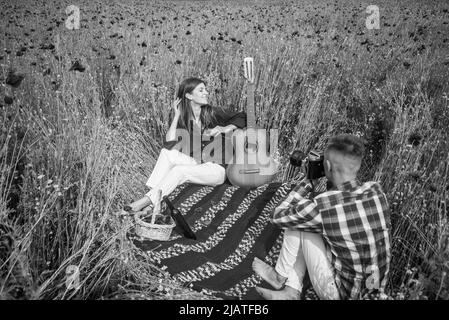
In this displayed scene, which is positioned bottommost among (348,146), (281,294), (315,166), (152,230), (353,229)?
(281,294)

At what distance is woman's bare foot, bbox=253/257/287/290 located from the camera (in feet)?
8.36

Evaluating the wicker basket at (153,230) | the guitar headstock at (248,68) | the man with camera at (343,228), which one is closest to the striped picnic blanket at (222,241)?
the wicker basket at (153,230)

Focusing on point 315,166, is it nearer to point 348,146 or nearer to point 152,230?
point 348,146

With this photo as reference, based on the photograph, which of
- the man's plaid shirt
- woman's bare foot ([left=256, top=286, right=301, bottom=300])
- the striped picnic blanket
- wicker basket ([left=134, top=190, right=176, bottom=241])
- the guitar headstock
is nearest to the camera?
the man's plaid shirt

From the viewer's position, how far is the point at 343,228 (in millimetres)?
2193

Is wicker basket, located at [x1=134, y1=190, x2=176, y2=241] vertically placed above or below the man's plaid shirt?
below

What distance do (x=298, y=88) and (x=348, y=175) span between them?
7.89 feet

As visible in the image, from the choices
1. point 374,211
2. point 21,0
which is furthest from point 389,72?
point 21,0

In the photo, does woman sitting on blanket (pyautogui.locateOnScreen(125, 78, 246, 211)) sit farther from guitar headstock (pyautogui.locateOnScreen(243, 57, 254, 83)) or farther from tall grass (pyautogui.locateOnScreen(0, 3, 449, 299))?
guitar headstock (pyautogui.locateOnScreen(243, 57, 254, 83))

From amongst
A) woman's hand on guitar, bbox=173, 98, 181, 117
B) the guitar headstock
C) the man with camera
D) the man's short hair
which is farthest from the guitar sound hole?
the man's short hair

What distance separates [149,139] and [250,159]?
1245 mm

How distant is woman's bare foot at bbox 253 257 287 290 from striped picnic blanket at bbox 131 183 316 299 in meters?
0.07

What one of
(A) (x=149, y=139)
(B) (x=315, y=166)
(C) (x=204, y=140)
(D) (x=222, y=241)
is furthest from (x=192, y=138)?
(B) (x=315, y=166)
